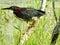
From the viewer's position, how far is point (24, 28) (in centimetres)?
151

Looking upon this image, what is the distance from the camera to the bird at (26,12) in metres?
1.50

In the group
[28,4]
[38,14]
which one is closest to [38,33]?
[38,14]

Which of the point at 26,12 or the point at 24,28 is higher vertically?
the point at 26,12

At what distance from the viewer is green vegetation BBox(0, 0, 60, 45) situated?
4.89 feet

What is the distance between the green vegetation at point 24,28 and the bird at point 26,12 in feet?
0.12

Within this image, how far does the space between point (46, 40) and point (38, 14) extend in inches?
10.1

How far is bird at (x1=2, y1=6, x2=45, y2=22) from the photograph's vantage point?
1503mm

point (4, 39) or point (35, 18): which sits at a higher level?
point (35, 18)

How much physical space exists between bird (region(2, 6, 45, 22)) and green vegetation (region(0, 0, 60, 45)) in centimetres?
4

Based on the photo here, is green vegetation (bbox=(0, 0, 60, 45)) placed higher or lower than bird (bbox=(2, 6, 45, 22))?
lower

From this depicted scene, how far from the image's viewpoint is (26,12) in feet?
4.93

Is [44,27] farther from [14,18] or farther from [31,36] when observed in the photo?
[14,18]

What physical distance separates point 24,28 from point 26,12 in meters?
0.15

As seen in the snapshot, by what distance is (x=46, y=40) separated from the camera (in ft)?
5.02
